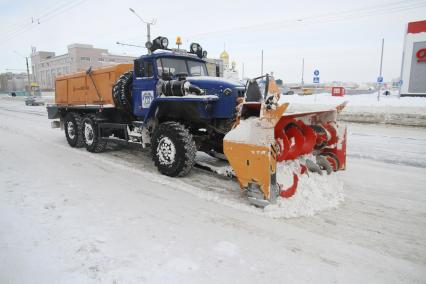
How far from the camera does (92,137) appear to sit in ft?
25.7

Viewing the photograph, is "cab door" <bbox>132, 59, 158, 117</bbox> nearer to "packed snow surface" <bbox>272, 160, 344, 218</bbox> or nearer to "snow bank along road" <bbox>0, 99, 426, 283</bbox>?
"snow bank along road" <bbox>0, 99, 426, 283</bbox>

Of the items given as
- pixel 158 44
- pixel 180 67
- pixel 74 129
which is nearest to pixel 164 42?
pixel 158 44

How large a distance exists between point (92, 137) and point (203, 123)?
148 inches

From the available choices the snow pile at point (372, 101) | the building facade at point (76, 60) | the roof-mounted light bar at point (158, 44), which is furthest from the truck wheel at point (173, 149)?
the building facade at point (76, 60)

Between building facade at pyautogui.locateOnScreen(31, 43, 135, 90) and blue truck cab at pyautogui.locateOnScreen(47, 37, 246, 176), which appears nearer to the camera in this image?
blue truck cab at pyautogui.locateOnScreen(47, 37, 246, 176)

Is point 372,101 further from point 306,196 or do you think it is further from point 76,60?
point 76,60

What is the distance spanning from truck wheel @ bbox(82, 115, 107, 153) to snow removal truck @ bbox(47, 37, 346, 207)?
0.03 meters

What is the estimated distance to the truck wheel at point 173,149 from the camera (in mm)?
5176

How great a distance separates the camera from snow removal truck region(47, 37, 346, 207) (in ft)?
13.2

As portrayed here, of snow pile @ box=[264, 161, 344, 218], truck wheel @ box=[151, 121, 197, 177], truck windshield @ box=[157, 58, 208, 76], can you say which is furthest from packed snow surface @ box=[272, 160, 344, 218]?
truck windshield @ box=[157, 58, 208, 76]

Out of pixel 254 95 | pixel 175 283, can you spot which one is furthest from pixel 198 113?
pixel 175 283

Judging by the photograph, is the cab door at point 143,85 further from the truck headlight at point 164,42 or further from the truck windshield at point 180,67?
the truck headlight at point 164,42

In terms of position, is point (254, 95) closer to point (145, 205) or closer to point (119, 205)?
point (145, 205)

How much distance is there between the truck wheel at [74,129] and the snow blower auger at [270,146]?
5.69m
